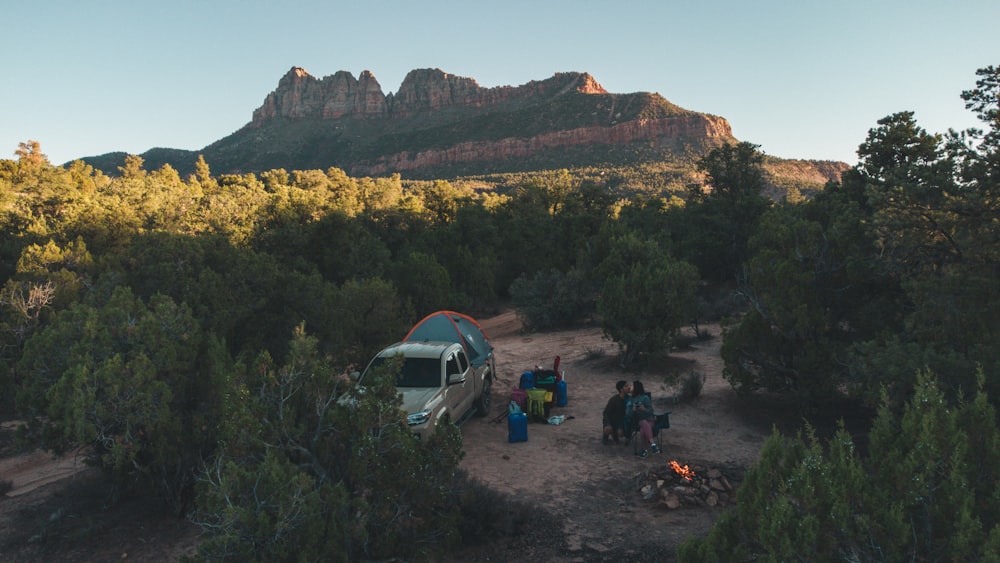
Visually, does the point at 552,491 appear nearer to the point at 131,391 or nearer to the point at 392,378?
the point at 392,378

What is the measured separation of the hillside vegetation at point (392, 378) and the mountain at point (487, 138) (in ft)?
229

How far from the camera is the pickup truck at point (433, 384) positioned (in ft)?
27.7

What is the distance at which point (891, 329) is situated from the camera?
9.76m

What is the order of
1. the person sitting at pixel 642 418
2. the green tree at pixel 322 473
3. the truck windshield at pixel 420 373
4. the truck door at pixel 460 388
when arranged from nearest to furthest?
the green tree at pixel 322 473 → the person sitting at pixel 642 418 → the truck windshield at pixel 420 373 → the truck door at pixel 460 388

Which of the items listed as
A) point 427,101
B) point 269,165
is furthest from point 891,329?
point 427,101

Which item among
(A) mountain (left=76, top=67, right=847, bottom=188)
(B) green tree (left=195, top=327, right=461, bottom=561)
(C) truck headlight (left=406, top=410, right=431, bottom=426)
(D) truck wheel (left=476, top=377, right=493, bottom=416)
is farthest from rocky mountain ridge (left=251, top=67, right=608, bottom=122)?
(B) green tree (left=195, top=327, right=461, bottom=561)

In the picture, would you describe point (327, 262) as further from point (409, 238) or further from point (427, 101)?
point (427, 101)

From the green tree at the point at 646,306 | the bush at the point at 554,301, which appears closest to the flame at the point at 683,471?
the green tree at the point at 646,306

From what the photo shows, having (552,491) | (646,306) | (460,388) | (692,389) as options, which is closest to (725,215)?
(646,306)

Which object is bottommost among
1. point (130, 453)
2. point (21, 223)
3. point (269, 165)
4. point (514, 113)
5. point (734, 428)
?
point (734, 428)

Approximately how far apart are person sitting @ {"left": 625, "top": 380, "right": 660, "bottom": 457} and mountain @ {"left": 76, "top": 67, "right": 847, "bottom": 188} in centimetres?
7174

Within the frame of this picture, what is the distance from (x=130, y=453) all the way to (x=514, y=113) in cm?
10173

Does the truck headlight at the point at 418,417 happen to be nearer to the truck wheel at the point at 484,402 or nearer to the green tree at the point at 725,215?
the truck wheel at the point at 484,402

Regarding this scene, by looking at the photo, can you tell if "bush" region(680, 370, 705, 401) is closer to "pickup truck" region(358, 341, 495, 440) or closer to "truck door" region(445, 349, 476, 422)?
"pickup truck" region(358, 341, 495, 440)
